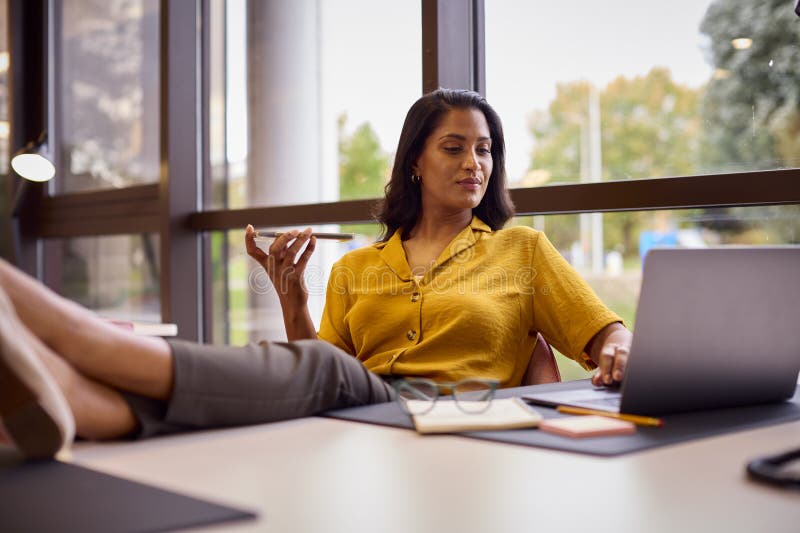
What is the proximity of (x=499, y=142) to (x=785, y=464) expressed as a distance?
1376 mm

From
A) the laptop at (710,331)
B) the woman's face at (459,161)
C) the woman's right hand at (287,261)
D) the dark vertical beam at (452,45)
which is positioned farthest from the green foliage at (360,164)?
the laptop at (710,331)

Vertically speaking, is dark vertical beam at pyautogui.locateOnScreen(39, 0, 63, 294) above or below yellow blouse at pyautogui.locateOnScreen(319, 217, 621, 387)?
above

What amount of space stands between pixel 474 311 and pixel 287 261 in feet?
1.45

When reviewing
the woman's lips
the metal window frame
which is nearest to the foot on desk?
the woman's lips

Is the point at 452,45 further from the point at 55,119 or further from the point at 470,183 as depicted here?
the point at 55,119

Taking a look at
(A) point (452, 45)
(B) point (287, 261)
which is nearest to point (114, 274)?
(A) point (452, 45)

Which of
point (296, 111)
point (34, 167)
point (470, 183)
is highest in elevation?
point (296, 111)

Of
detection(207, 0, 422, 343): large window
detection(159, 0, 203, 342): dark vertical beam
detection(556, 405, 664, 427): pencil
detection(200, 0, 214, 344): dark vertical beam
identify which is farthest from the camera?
detection(200, 0, 214, 344): dark vertical beam

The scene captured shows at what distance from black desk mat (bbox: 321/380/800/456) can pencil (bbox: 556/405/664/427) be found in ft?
0.04

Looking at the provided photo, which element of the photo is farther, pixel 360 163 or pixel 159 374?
pixel 360 163

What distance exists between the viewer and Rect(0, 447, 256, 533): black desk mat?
625 mm

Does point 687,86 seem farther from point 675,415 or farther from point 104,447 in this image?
point 104,447

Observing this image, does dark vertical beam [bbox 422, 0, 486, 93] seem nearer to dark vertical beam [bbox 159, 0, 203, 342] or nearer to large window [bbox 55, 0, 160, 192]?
dark vertical beam [bbox 159, 0, 203, 342]

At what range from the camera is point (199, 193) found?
3.44m
